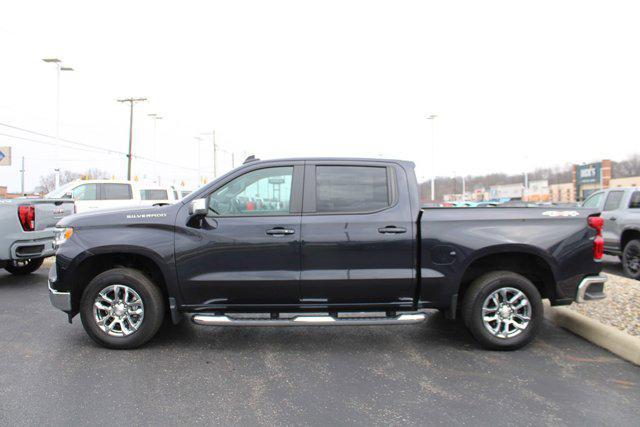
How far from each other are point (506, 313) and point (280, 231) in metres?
2.42

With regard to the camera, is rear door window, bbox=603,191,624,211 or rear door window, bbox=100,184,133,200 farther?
rear door window, bbox=100,184,133,200

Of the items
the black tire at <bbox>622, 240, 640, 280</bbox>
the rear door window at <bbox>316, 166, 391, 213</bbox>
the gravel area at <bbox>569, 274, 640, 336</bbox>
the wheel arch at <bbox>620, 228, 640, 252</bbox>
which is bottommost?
the gravel area at <bbox>569, 274, 640, 336</bbox>

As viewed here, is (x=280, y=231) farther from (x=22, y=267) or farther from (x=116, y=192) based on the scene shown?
(x=116, y=192)

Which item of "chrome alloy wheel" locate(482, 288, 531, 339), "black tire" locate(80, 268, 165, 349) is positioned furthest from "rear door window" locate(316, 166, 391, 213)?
"black tire" locate(80, 268, 165, 349)

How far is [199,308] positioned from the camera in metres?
4.53

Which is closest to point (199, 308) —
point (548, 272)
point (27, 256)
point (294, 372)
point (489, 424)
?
point (294, 372)

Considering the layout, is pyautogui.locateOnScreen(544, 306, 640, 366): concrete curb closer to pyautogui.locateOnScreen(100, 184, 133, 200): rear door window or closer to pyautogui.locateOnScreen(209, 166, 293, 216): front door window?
pyautogui.locateOnScreen(209, 166, 293, 216): front door window

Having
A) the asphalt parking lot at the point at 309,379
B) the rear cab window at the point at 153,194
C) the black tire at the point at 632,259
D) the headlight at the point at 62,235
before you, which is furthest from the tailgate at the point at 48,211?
the black tire at the point at 632,259

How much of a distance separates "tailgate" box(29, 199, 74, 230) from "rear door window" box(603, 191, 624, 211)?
10.9 m

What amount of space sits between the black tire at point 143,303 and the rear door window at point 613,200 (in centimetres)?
914

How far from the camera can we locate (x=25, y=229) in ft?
24.6

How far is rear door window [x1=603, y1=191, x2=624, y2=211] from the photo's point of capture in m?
9.31

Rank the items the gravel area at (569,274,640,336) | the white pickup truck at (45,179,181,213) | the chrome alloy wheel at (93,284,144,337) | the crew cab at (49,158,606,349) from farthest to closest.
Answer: the white pickup truck at (45,179,181,213), the gravel area at (569,274,640,336), the chrome alloy wheel at (93,284,144,337), the crew cab at (49,158,606,349)

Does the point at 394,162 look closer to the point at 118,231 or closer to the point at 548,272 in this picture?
the point at 548,272
